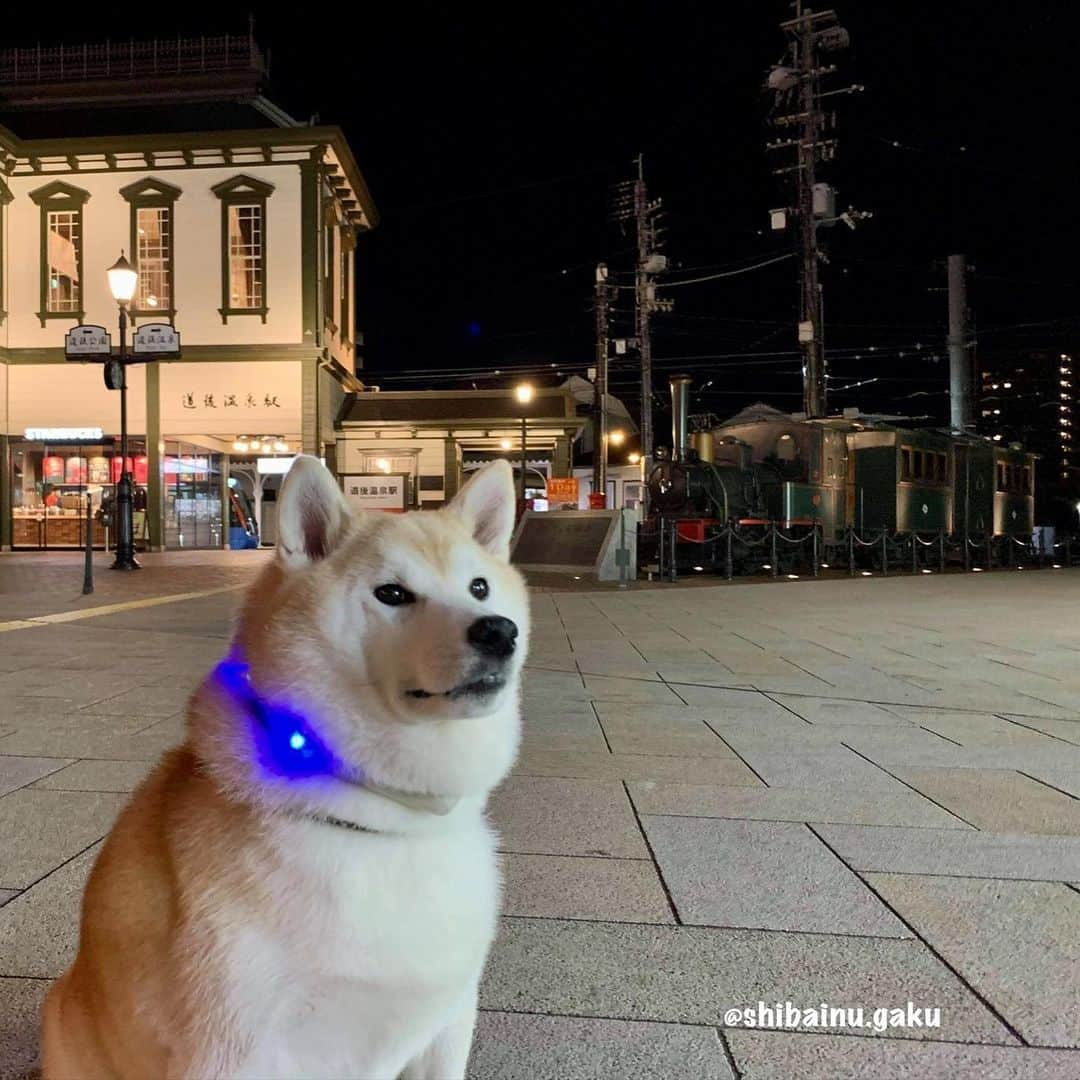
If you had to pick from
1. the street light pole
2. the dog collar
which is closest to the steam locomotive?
the street light pole

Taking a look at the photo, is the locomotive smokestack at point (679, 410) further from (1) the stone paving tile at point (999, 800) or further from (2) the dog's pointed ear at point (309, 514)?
(2) the dog's pointed ear at point (309, 514)

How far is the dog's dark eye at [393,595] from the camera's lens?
61.7 inches

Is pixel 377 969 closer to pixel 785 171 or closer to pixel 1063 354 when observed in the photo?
pixel 785 171

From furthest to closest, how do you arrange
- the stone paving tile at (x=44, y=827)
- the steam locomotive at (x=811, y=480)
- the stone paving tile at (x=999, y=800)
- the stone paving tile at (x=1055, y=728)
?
the steam locomotive at (x=811, y=480) → the stone paving tile at (x=1055, y=728) → the stone paving tile at (x=999, y=800) → the stone paving tile at (x=44, y=827)

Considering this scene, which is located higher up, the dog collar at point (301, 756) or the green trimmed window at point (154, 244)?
the green trimmed window at point (154, 244)

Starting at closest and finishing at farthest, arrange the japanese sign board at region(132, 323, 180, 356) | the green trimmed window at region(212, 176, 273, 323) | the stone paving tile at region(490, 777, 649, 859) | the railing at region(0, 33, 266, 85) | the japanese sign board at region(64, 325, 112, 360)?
the stone paving tile at region(490, 777, 649, 859) < the japanese sign board at region(64, 325, 112, 360) < the japanese sign board at region(132, 323, 180, 356) < the green trimmed window at region(212, 176, 273, 323) < the railing at region(0, 33, 266, 85)

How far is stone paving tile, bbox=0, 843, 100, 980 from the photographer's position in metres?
2.28

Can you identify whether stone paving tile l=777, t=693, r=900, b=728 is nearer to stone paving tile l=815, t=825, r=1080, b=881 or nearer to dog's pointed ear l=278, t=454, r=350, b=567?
stone paving tile l=815, t=825, r=1080, b=881

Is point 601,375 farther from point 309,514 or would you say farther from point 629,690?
point 309,514

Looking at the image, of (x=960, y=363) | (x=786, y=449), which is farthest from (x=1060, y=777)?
(x=960, y=363)

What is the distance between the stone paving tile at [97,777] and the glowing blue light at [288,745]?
257 cm

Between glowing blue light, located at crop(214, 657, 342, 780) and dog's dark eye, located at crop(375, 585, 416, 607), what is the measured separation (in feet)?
0.84

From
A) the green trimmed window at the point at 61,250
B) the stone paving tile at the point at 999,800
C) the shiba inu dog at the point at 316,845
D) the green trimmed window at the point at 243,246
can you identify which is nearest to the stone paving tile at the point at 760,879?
the stone paving tile at the point at 999,800

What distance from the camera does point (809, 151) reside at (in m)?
24.2
